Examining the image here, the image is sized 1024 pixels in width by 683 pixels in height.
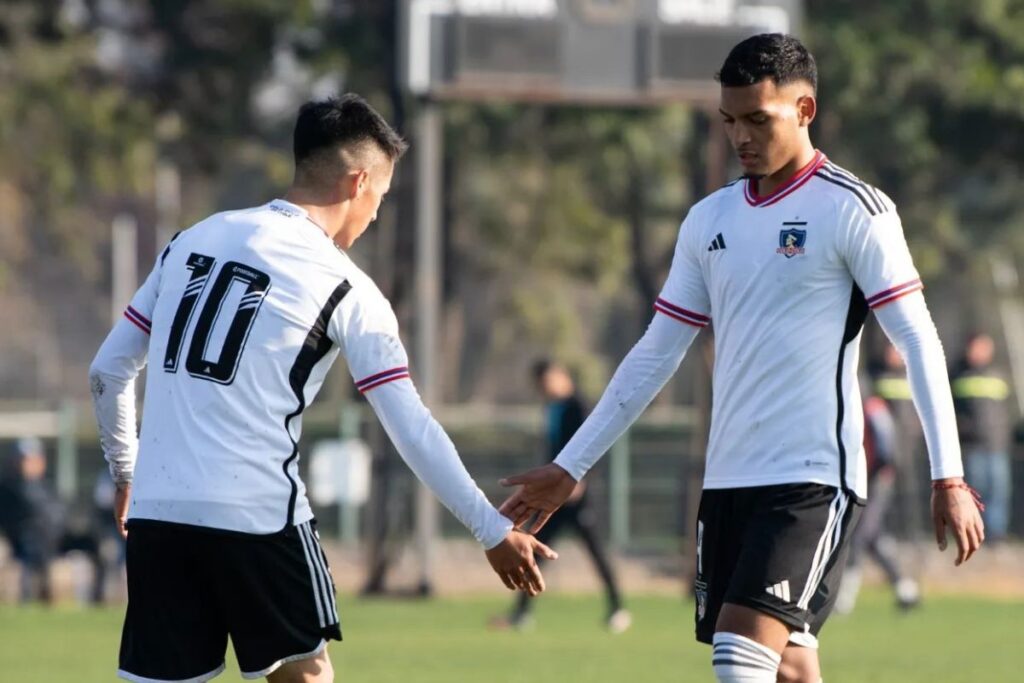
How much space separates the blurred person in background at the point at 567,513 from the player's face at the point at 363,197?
9.77m

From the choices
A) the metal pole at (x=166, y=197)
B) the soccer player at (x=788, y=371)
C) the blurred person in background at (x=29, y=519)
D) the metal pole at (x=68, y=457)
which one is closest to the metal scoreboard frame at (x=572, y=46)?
the blurred person in background at (x=29, y=519)

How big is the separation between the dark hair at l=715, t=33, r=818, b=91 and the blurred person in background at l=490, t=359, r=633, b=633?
950 centimetres

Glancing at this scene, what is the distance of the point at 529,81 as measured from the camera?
18.3 metres

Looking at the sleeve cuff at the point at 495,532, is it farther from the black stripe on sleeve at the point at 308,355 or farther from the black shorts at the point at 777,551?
the black shorts at the point at 777,551

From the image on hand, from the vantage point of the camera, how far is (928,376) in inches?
240

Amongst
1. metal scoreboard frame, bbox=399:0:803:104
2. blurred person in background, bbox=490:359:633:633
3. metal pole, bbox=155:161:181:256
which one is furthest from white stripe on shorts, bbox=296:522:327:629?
metal pole, bbox=155:161:181:256

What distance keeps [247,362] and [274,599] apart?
26.0 inches

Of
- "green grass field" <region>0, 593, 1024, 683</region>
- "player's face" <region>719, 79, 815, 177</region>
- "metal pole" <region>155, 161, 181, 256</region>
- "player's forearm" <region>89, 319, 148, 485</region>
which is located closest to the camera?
"player's forearm" <region>89, 319, 148, 485</region>

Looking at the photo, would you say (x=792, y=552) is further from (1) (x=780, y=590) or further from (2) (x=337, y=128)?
(2) (x=337, y=128)

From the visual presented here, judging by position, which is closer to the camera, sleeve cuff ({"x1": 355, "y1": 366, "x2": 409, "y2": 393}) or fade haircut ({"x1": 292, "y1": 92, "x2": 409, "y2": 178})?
sleeve cuff ({"x1": 355, "y1": 366, "x2": 409, "y2": 393})

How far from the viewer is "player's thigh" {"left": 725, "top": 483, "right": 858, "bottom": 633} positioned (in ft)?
20.0

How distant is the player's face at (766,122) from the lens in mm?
6305

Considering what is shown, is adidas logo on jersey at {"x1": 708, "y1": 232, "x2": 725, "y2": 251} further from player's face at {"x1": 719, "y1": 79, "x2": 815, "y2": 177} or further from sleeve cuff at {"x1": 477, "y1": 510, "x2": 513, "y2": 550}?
sleeve cuff at {"x1": 477, "y1": 510, "x2": 513, "y2": 550}

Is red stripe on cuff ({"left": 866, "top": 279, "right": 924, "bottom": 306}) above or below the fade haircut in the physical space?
below
